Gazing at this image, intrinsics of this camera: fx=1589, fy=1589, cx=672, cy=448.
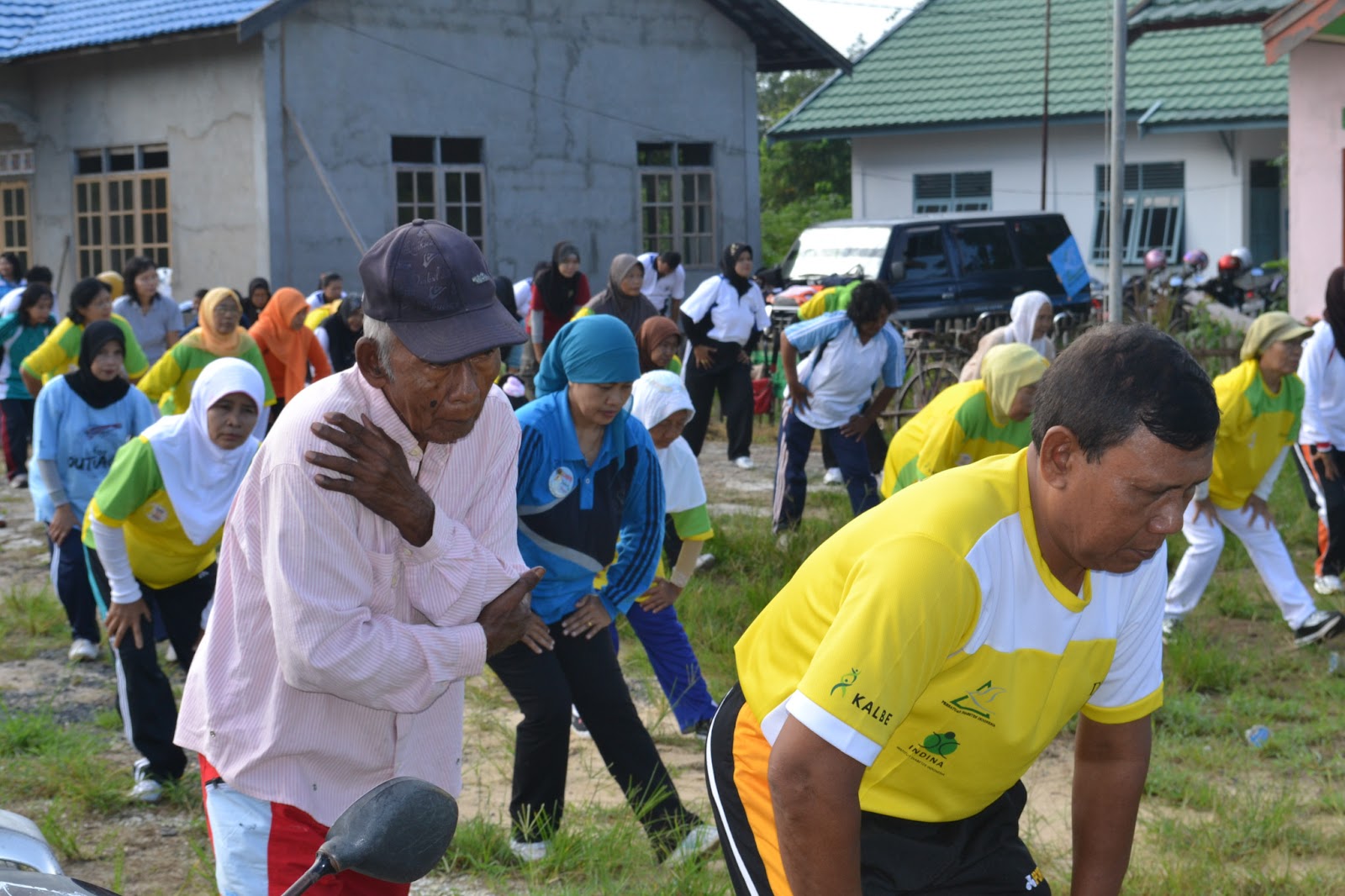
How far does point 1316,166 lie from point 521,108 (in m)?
9.73

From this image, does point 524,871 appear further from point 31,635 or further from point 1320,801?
point 31,635

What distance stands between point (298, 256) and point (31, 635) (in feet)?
33.9

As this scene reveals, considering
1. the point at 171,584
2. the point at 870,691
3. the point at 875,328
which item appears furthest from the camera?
the point at 875,328

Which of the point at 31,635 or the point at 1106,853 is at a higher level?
the point at 1106,853

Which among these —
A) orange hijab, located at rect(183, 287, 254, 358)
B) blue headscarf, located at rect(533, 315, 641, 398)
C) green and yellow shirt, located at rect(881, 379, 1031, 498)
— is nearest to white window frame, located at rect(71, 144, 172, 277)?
orange hijab, located at rect(183, 287, 254, 358)

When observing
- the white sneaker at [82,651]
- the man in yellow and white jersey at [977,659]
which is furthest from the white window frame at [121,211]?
the man in yellow and white jersey at [977,659]

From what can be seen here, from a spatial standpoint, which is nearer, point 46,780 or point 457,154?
point 46,780

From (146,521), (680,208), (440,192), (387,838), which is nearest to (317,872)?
(387,838)

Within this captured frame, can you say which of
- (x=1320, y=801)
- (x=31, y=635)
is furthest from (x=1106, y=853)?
(x=31, y=635)

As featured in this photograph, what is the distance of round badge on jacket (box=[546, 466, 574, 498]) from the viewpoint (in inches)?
187

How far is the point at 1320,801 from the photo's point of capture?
18.2ft

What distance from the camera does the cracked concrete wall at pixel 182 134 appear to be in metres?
18.0

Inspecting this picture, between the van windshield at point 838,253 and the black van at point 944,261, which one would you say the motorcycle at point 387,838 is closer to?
the black van at point 944,261

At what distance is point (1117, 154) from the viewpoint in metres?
11.9
